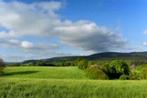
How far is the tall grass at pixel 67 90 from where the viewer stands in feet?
57.9

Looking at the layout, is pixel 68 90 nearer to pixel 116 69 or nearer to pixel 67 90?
pixel 67 90

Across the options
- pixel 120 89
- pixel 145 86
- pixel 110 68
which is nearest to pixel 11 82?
pixel 120 89

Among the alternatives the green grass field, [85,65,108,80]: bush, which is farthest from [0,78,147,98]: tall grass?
[85,65,108,80]: bush

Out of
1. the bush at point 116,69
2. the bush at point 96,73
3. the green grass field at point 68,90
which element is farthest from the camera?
the bush at point 116,69

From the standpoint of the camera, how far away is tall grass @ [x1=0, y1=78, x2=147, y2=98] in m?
17.6

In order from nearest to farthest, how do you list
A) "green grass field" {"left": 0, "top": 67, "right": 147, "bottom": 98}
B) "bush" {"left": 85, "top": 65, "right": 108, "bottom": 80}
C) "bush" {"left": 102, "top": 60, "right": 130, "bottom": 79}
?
1. "green grass field" {"left": 0, "top": 67, "right": 147, "bottom": 98}
2. "bush" {"left": 85, "top": 65, "right": 108, "bottom": 80}
3. "bush" {"left": 102, "top": 60, "right": 130, "bottom": 79}

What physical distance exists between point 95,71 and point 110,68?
895cm

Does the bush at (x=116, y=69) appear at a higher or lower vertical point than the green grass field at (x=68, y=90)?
higher

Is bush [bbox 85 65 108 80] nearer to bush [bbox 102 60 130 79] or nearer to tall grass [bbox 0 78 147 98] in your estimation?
bush [bbox 102 60 130 79]

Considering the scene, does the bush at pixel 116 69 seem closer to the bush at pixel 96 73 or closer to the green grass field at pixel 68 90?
the bush at pixel 96 73

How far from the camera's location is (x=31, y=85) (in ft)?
60.8

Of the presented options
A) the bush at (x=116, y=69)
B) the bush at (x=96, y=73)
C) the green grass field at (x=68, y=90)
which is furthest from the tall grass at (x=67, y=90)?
the bush at (x=116, y=69)

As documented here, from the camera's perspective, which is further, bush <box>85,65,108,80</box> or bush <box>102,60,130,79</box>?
bush <box>102,60,130,79</box>

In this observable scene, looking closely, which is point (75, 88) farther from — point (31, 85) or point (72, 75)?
point (72, 75)
